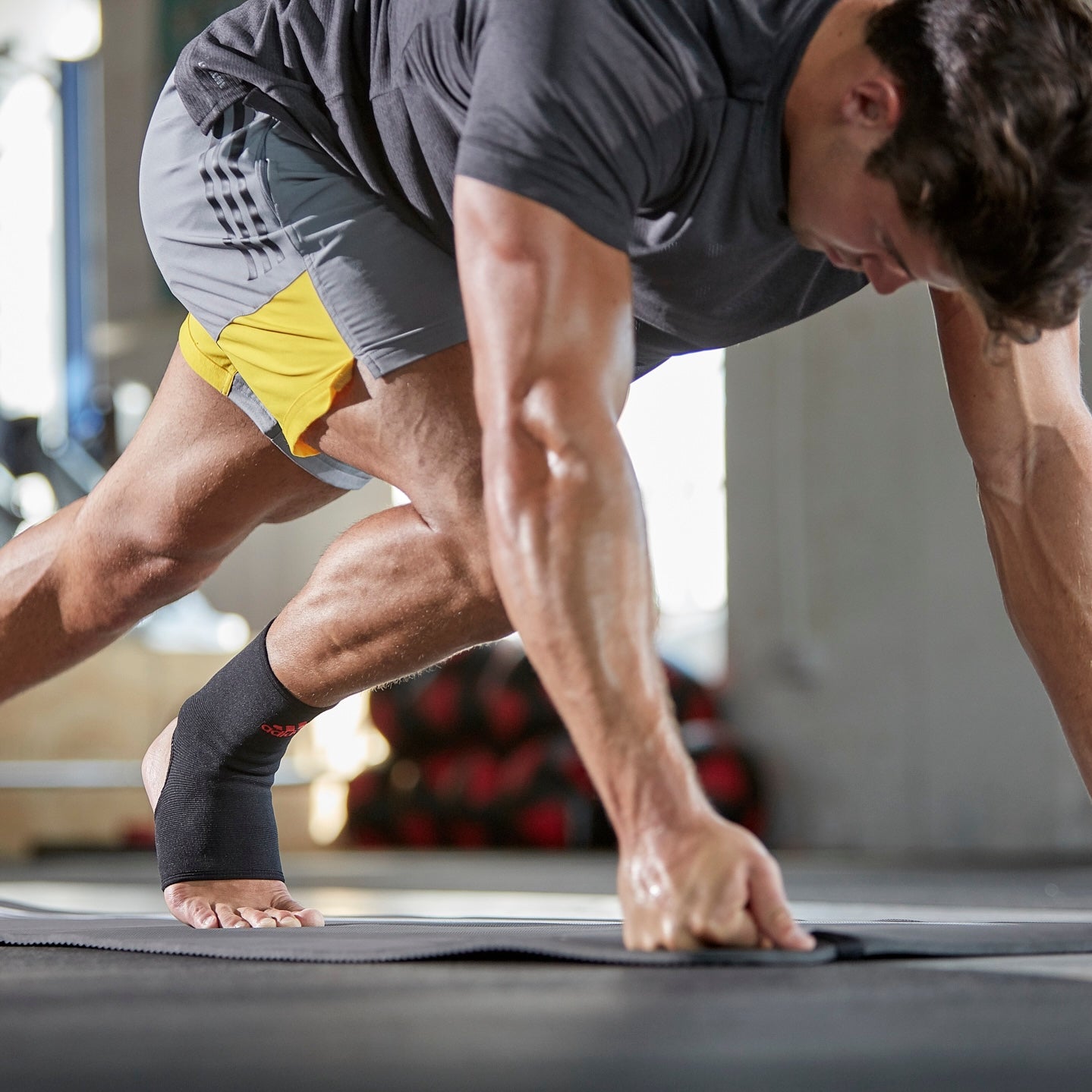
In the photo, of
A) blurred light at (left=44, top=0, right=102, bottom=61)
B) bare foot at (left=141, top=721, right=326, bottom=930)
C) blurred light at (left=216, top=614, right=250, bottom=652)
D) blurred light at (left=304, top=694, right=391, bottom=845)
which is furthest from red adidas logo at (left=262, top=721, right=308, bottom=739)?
blurred light at (left=44, top=0, right=102, bottom=61)

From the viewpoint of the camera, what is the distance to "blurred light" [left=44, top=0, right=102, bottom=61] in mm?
7074

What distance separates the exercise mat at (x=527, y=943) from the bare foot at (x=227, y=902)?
82 millimetres

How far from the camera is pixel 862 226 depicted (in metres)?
1.08

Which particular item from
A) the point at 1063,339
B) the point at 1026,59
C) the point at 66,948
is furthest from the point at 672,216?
the point at 66,948

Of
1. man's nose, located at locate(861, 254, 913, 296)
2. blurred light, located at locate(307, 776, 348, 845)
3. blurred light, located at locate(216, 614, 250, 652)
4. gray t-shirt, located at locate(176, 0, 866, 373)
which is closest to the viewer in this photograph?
gray t-shirt, located at locate(176, 0, 866, 373)

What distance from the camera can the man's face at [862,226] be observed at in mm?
1043

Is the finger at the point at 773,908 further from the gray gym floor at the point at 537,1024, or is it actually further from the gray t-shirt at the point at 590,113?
the gray t-shirt at the point at 590,113

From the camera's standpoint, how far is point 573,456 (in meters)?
0.95

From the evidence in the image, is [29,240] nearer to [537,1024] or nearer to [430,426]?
[430,426]

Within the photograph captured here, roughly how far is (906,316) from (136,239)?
416 cm

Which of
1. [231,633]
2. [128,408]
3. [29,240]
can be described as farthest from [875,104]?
[29,240]

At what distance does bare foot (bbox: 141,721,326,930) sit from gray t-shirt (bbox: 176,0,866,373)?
0.65m

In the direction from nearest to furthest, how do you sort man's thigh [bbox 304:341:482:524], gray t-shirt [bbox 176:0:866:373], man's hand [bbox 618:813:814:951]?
man's hand [bbox 618:813:814:951] → gray t-shirt [bbox 176:0:866:373] → man's thigh [bbox 304:341:482:524]

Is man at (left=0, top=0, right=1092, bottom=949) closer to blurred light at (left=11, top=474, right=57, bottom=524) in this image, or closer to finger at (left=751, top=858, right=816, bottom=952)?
finger at (left=751, top=858, right=816, bottom=952)
